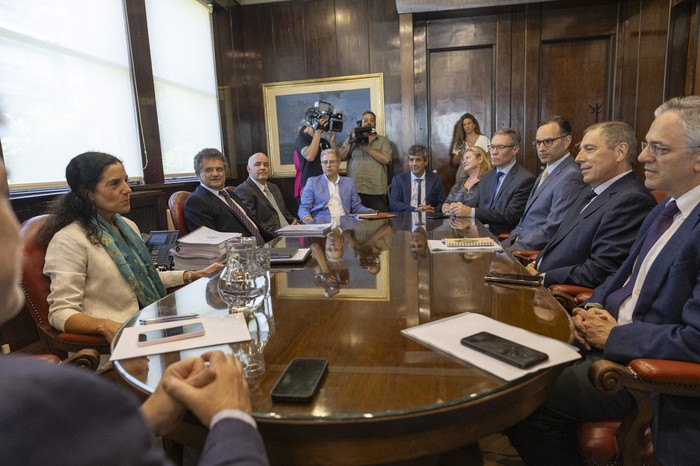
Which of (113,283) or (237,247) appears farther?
(113,283)

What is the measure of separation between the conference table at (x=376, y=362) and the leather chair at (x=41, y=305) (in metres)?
0.32

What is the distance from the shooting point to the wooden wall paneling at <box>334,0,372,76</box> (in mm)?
5500

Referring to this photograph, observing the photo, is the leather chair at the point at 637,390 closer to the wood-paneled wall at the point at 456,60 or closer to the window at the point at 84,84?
the window at the point at 84,84

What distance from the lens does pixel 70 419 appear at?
47cm

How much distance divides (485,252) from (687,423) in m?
0.92

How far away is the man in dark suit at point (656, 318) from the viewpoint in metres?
1.08

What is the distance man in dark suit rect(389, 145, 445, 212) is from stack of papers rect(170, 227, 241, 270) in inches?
101

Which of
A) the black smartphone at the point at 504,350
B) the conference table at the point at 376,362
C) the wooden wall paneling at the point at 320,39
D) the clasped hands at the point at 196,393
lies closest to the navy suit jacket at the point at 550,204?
the conference table at the point at 376,362

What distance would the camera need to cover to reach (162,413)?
2.40ft

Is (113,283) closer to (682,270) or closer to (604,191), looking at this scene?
(682,270)

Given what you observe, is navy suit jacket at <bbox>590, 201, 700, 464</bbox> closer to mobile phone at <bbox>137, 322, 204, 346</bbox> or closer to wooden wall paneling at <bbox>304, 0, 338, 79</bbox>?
mobile phone at <bbox>137, 322, 204, 346</bbox>

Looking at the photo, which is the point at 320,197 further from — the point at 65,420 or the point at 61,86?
the point at 65,420

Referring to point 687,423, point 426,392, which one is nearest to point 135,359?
point 426,392

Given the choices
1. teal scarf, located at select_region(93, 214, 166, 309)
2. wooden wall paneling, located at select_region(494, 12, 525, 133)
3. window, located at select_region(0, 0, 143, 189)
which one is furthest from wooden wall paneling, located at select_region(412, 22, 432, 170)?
teal scarf, located at select_region(93, 214, 166, 309)
